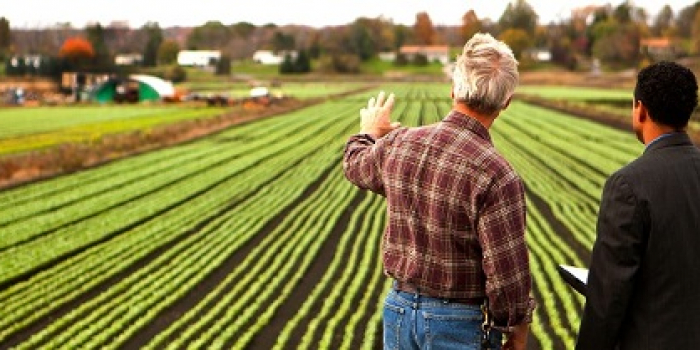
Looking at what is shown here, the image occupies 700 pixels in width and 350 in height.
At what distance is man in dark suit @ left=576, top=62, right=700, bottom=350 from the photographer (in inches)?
101

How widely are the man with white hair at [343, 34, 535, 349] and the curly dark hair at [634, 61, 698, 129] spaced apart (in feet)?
1.41

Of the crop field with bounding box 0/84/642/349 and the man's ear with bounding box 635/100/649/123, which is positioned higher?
the man's ear with bounding box 635/100/649/123

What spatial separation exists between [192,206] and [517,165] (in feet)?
28.6

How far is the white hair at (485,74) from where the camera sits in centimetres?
269

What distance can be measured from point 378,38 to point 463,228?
10558 cm

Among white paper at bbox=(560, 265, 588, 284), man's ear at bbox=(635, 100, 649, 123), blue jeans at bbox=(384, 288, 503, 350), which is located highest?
man's ear at bbox=(635, 100, 649, 123)

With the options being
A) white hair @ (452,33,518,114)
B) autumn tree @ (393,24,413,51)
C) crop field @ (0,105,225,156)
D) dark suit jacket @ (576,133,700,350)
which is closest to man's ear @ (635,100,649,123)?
dark suit jacket @ (576,133,700,350)

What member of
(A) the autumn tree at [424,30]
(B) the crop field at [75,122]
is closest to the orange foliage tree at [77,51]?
(B) the crop field at [75,122]

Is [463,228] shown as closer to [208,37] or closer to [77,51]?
[77,51]

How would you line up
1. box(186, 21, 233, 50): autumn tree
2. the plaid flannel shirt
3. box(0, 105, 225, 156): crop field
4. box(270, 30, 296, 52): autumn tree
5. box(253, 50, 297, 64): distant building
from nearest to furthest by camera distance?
1. the plaid flannel shirt
2. box(0, 105, 225, 156): crop field
3. box(253, 50, 297, 64): distant building
4. box(270, 30, 296, 52): autumn tree
5. box(186, 21, 233, 50): autumn tree

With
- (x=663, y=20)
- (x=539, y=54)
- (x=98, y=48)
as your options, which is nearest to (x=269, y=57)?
(x=98, y=48)

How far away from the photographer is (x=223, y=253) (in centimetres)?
1093

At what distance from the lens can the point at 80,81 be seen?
181 feet

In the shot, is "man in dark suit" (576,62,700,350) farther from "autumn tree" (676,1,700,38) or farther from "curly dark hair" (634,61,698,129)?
"autumn tree" (676,1,700,38)
